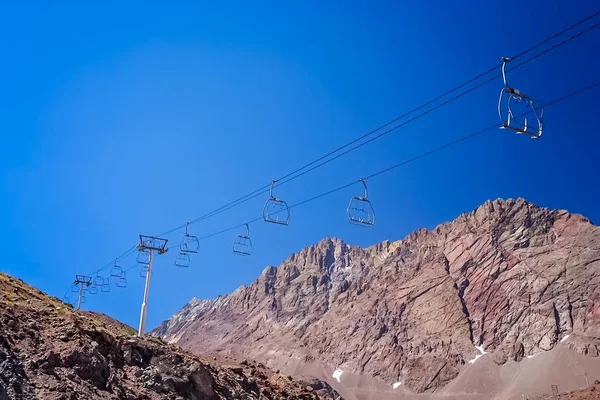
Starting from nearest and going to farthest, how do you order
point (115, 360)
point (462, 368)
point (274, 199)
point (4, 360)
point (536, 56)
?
point (536, 56) → point (4, 360) → point (115, 360) → point (274, 199) → point (462, 368)

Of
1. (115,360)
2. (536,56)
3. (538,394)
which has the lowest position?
(115,360)

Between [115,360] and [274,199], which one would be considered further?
[274,199]

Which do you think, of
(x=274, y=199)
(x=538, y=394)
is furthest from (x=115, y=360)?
(x=538, y=394)

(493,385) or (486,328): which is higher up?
(486,328)

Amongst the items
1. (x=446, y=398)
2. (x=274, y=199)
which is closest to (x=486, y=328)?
(x=446, y=398)

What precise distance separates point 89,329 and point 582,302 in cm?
18611

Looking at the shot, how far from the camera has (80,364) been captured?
2344 centimetres

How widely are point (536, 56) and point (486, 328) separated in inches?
7604

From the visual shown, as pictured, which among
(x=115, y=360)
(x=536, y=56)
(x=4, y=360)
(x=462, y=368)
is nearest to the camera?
(x=536, y=56)

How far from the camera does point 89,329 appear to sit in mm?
26062

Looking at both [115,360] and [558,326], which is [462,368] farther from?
[115,360]

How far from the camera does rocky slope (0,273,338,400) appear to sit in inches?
833

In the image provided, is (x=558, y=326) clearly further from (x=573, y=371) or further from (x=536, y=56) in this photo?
(x=536, y=56)

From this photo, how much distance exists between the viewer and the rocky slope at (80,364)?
21.2 m
